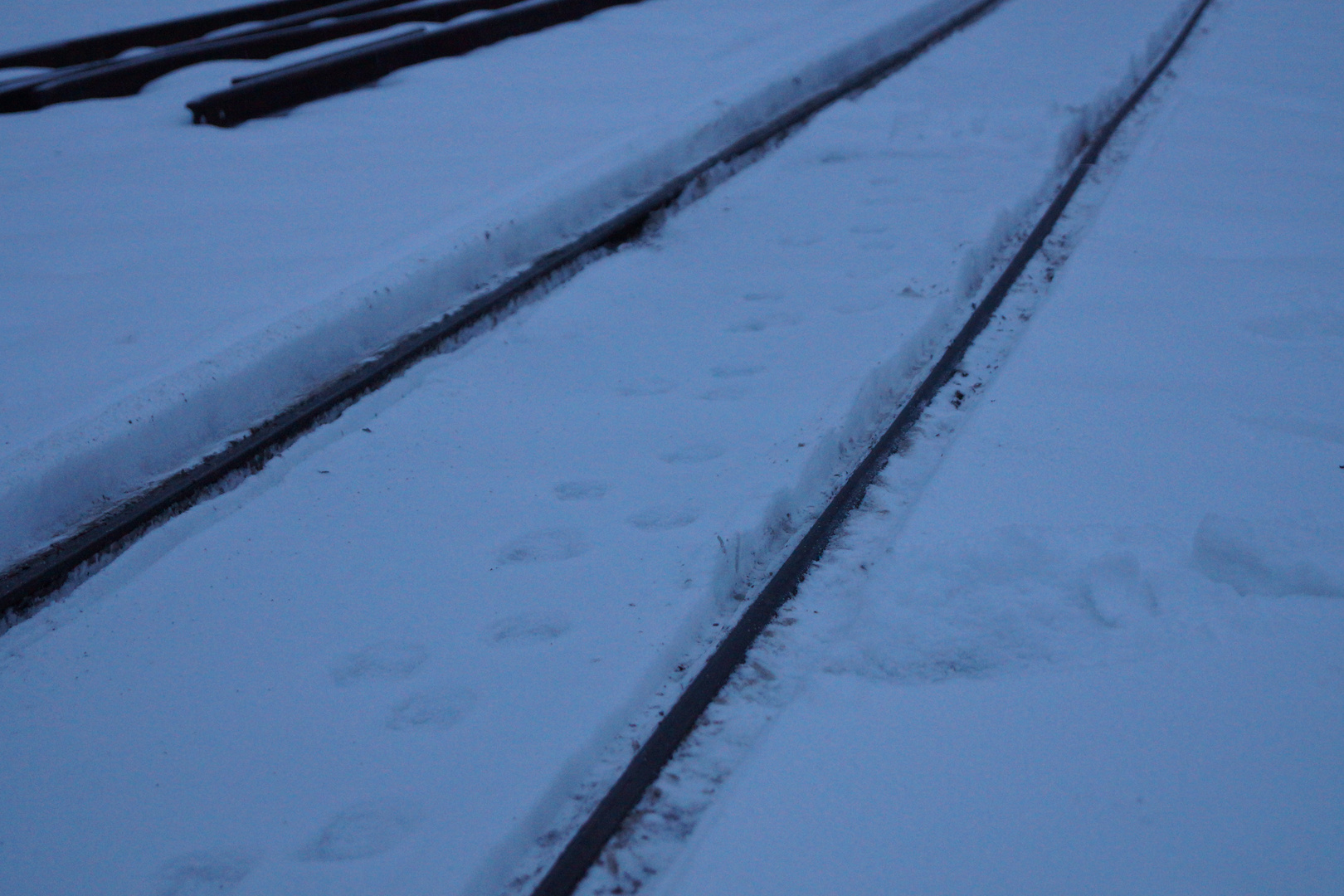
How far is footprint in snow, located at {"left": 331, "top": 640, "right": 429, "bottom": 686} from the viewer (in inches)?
98.0

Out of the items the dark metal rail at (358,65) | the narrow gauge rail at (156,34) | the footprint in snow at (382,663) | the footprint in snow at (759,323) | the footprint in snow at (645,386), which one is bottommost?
the footprint in snow at (382,663)

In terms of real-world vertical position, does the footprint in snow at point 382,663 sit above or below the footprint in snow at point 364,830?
above

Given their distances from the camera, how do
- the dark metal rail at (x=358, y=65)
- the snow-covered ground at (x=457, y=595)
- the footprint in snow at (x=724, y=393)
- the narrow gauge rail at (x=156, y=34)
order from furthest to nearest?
the narrow gauge rail at (x=156, y=34) → the dark metal rail at (x=358, y=65) → the footprint in snow at (x=724, y=393) → the snow-covered ground at (x=457, y=595)

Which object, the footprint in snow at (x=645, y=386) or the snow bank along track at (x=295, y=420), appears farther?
the footprint in snow at (x=645, y=386)

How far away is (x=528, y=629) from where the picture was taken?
2.62 m

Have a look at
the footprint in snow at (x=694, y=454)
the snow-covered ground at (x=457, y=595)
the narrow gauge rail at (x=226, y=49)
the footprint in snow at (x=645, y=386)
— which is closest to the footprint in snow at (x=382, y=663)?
the snow-covered ground at (x=457, y=595)

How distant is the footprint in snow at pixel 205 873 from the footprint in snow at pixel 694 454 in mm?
1719

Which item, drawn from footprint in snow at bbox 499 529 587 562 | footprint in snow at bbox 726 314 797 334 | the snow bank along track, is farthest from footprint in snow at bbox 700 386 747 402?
the snow bank along track

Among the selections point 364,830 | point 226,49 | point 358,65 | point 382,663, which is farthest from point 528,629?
point 226,49

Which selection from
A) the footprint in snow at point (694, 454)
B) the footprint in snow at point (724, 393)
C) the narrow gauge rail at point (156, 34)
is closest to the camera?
the footprint in snow at point (694, 454)

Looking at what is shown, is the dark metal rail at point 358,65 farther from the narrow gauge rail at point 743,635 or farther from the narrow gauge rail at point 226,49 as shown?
the narrow gauge rail at point 743,635

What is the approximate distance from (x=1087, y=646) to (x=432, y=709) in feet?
4.90

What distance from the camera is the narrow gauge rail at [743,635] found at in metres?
1.99

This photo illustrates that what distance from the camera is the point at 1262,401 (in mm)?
3480
